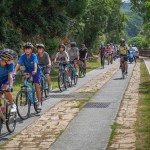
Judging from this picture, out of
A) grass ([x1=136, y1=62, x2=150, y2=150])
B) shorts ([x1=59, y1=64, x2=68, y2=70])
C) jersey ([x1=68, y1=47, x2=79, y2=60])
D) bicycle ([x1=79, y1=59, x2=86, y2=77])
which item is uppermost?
jersey ([x1=68, y1=47, x2=79, y2=60])

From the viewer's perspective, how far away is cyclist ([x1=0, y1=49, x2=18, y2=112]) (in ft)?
26.2

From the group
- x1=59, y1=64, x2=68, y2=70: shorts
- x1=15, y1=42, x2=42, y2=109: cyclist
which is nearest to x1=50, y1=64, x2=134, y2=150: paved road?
x1=15, y1=42, x2=42, y2=109: cyclist

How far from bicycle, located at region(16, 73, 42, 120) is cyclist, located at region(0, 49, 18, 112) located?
111cm

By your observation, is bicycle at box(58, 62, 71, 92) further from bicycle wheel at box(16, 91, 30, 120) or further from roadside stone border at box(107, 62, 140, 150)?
bicycle wheel at box(16, 91, 30, 120)

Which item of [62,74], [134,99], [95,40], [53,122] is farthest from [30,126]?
[95,40]

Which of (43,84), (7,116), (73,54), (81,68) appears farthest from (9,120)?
(81,68)

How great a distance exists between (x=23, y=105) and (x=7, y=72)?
5.54ft

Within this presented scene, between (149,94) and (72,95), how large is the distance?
2.55 m

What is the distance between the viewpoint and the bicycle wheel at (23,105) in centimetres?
946

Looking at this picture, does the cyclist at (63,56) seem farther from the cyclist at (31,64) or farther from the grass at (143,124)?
the cyclist at (31,64)

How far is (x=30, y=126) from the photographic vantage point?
28.6 ft

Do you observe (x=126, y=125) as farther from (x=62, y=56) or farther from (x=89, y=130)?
(x=62, y=56)

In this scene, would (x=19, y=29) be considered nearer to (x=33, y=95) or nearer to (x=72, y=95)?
(x=72, y=95)

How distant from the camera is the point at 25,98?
9641mm
